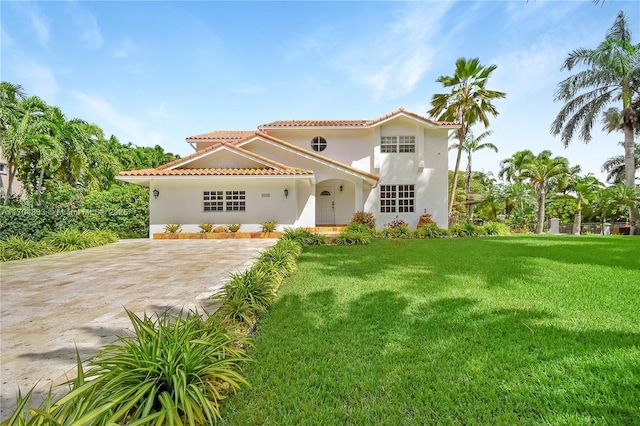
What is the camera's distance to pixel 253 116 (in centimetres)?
2325

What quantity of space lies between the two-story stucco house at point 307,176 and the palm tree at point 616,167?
1238 inches

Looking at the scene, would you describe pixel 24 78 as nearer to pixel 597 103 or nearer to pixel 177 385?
pixel 177 385

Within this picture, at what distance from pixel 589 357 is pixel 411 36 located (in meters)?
13.8

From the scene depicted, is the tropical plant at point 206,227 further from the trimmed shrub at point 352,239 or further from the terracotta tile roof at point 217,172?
the trimmed shrub at point 352,239

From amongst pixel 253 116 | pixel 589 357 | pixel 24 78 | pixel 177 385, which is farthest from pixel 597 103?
pixel 24 78

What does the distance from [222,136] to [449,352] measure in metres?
22.2

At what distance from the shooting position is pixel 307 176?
15.6 m

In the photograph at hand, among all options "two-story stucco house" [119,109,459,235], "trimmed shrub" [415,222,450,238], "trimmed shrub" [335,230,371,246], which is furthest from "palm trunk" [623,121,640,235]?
"trimmed shrub" [335,230,371,246]

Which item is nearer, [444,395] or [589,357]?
[444,395]

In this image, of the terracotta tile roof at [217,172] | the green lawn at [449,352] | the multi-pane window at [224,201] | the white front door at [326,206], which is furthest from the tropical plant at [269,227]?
the green lawn at [449,352]

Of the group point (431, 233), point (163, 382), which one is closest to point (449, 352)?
point (163, 382)

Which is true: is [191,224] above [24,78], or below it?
below

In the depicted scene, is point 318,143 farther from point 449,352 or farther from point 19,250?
point 449,352

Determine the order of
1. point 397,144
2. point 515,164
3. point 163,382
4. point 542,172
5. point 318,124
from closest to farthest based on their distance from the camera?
point 163,382 → point 397,144 → point 318,124 → point 542,172 → point 515,164
